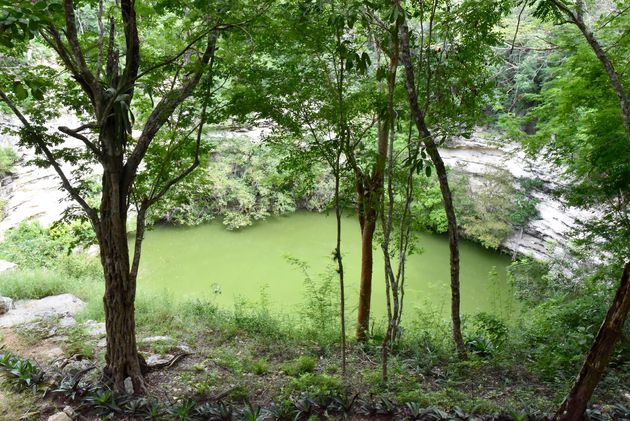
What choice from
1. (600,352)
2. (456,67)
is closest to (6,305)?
(456,67)

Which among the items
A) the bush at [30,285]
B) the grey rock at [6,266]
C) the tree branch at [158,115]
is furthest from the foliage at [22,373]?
the grey rock at [6,266]

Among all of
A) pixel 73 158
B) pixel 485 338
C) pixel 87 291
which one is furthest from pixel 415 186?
pixel 87 291

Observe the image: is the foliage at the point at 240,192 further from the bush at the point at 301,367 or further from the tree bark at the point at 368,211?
the bush at the point at 301,367

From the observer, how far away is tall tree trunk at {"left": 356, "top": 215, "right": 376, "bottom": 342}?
4.68 metres

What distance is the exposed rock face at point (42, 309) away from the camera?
5.08 meters

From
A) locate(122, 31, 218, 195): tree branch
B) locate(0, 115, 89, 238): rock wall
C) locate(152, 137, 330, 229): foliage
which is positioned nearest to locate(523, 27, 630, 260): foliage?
locate(122, 31, 218, 195): tree branch

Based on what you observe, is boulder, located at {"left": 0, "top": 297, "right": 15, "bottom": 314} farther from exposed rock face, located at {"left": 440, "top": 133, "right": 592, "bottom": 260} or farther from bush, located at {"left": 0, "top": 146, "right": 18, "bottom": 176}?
exposed rock face, located at {"left": 440, "top": 133, "right": 592, "bottom": 260}

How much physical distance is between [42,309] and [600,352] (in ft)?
19.6

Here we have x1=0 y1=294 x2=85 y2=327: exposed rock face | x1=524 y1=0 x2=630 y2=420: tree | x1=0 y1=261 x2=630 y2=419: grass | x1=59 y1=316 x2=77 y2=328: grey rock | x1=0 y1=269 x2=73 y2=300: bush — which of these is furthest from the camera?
x1=0 y1=269 x2=73 y2=300: bush

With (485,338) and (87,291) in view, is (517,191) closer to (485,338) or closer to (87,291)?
(485,338)

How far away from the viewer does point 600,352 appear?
7.42 ft

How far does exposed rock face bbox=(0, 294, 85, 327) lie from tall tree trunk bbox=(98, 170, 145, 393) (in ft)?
7.88

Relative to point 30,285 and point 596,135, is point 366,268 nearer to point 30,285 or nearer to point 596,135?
point 596,135

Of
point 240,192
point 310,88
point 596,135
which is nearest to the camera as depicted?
point 310,88
